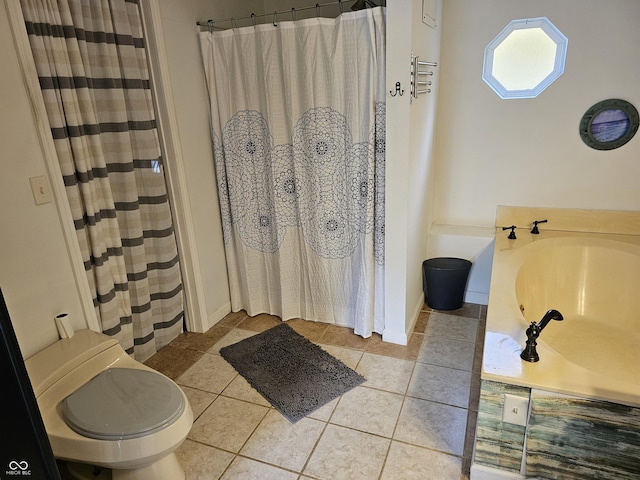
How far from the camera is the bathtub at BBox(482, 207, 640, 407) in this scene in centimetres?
214

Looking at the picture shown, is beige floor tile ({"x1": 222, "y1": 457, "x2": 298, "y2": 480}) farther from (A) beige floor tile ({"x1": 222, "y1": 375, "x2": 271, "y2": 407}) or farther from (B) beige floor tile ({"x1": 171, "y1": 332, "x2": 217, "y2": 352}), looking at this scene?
(B) beige floor tile ({"x1": 171, "y1": 332, "x2": 217, "y2": 352})

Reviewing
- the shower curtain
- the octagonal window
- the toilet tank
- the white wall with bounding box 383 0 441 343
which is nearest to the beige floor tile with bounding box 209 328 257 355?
the shower curtain

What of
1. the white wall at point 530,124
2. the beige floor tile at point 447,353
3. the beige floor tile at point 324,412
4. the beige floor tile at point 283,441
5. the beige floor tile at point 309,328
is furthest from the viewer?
the beige floor tile at point 309,328

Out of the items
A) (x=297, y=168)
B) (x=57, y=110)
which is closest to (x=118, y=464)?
(x=57, y=110)

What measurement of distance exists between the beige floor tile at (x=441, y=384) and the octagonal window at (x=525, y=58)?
1.86m

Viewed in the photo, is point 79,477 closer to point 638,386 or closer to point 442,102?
point 638,386

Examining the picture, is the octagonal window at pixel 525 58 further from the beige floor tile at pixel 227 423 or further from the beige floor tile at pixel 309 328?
the beige floor tile at pixel 227 423

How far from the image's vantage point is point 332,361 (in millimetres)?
2455

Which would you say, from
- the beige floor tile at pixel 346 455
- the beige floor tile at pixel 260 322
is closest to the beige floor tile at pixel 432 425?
the beige floor tile at pixel 346 455

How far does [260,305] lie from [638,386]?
A: 2.21 meters

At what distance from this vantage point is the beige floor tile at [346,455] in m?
1.72

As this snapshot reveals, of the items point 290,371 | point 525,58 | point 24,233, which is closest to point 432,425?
point 290,371

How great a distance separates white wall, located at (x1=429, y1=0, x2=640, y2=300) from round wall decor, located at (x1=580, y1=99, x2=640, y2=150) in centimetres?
4

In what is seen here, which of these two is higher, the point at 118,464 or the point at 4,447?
the point at 4,447
